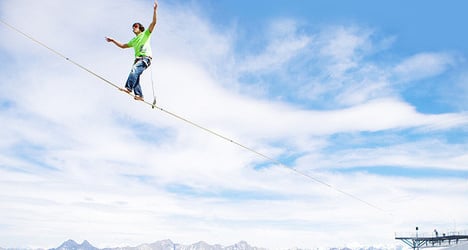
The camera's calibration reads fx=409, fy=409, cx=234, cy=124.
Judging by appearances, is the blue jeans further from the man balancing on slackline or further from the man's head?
the man's head

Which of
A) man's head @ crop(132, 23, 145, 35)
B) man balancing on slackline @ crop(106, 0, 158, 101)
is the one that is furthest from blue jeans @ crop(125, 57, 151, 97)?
man's head @ crop(132, 23, 145, 35)

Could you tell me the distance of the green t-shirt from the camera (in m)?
13.7

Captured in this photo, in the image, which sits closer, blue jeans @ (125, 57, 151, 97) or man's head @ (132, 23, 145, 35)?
man's head @ (132, 23, 145, 35)

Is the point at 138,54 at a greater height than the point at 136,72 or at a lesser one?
greater

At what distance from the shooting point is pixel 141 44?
13.7 meters

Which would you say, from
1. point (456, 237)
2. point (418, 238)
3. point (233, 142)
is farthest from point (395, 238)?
point (233, 142)

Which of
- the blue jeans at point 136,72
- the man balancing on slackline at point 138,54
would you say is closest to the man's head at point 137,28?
the man balancing on slackline at point 138,54

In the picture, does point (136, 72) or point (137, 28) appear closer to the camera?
point (137, 28)

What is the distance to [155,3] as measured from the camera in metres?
12.0

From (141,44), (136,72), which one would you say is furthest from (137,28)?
(136,72)

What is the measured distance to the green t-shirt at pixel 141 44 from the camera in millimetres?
13664

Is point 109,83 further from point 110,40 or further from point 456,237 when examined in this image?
point 456,237

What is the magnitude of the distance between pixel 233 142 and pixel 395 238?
84607 millimetres

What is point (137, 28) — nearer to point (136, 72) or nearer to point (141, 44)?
point (141, 44)
